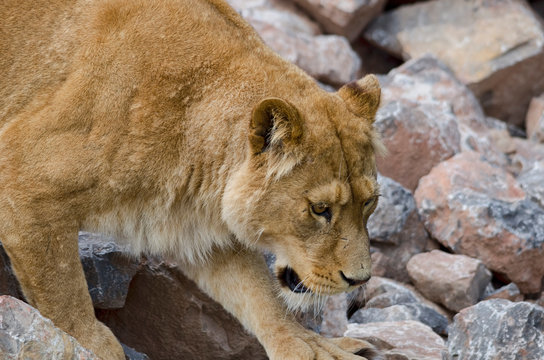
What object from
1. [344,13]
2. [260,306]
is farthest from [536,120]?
[260,306]

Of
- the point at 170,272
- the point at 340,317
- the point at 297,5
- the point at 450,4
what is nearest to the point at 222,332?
the point at 170,272

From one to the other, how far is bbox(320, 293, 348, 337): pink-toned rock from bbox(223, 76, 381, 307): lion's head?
1384mm

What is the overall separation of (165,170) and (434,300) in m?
3.15

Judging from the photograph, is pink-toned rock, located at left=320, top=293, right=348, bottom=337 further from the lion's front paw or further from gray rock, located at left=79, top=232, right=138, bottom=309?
gray rock, located at left=79, top=232, right=138, bottom=309

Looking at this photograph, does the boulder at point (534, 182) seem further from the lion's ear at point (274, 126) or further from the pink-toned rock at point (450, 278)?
the lion's ear at point (274, 126)

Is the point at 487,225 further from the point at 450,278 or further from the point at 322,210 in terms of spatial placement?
the point at 322,210

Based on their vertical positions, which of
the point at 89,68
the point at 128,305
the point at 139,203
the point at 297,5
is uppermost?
the point at 89,68

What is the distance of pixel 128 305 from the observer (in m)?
5.58

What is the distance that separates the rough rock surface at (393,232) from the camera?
7.49 m

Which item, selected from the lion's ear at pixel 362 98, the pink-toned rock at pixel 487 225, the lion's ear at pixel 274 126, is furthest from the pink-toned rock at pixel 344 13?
the lion's ear at pixel 274 126

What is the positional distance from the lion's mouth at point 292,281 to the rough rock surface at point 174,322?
70 centimetres

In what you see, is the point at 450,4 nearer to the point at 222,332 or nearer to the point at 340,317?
the point at 340,317

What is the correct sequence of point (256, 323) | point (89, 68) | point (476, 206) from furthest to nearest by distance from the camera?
point (476, 206)
point (256, 323)
point (89, 68)

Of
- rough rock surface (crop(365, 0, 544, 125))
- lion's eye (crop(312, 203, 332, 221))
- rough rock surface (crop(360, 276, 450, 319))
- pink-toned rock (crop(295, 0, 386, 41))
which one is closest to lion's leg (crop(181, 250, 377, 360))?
lion's eye (crop(312, 203, 332, 221))
